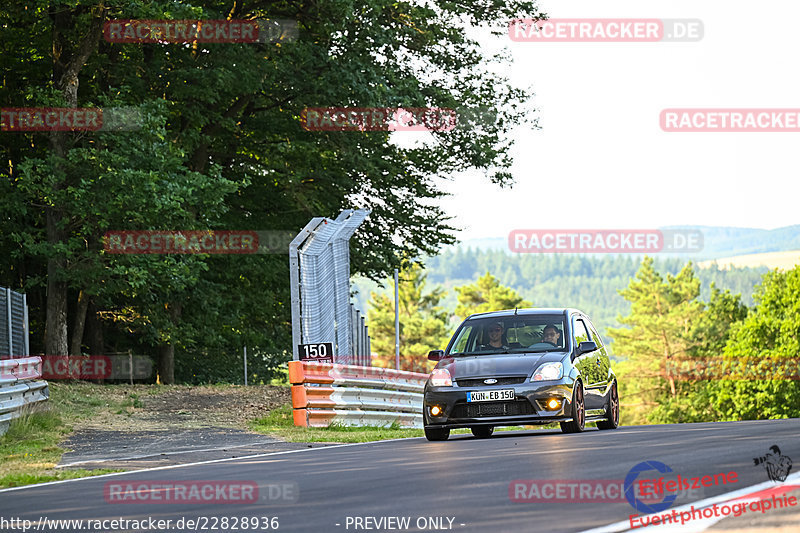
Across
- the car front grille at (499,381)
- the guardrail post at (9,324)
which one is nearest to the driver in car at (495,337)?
the car front grille at (499,381)

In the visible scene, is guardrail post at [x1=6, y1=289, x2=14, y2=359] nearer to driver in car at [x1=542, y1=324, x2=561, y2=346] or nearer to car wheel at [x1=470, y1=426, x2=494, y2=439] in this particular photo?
car wheel at [x1=470, y1=426, x2=494, y2=439]

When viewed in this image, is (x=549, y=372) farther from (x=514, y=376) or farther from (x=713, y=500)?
(x=713, y=500)

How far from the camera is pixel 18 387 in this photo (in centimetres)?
1712

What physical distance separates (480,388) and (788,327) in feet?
200

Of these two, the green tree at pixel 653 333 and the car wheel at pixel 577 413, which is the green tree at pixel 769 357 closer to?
the green tree at pixel 653 333

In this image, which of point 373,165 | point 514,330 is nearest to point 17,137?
point 373,165

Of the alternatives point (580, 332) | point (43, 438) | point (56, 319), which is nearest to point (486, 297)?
point (56, 319)

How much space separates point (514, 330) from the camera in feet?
51.5

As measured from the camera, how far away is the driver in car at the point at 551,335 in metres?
15.6

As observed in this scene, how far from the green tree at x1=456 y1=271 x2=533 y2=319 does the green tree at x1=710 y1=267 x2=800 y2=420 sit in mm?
60690

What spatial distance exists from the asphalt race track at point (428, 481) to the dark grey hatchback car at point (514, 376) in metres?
0.90

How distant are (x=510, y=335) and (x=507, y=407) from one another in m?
1.48

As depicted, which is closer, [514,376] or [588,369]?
[514,376]

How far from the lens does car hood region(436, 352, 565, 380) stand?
47.7ft
